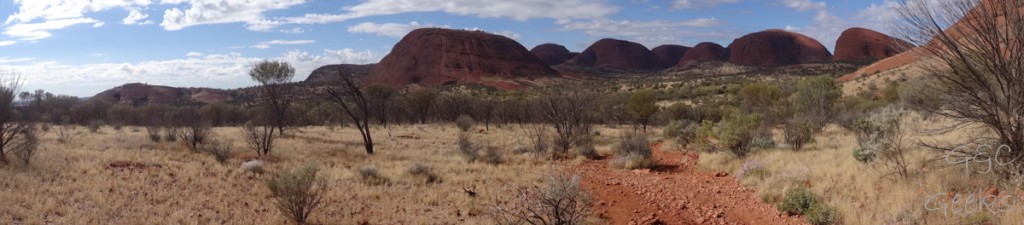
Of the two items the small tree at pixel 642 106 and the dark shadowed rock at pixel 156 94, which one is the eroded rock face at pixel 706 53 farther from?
the small tree at pixel 642 106

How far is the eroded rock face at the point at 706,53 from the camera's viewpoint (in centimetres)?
13710

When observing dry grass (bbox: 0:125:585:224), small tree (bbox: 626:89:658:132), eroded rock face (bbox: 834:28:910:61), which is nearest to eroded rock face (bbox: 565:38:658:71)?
eroded rock face (bbox: 834:28:910:61)

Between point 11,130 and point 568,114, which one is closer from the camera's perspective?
point 11,130

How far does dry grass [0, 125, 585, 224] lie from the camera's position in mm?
8125

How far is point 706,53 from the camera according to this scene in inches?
5472

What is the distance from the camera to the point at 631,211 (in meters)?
9.01

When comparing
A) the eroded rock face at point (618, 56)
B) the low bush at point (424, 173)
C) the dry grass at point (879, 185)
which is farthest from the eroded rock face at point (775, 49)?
the low bush at point (424, 173)

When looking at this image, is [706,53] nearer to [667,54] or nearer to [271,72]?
[667,54]

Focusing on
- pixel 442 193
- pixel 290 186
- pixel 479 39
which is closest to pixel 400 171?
pixel 442 193

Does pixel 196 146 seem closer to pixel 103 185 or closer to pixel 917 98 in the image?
pixel 103 185

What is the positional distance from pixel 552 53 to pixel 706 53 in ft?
149

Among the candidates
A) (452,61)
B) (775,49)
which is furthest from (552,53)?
(452,61)

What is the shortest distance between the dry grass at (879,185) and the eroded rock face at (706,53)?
130 m

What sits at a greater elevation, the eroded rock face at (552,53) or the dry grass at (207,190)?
the eroded rock face at (552,53)
